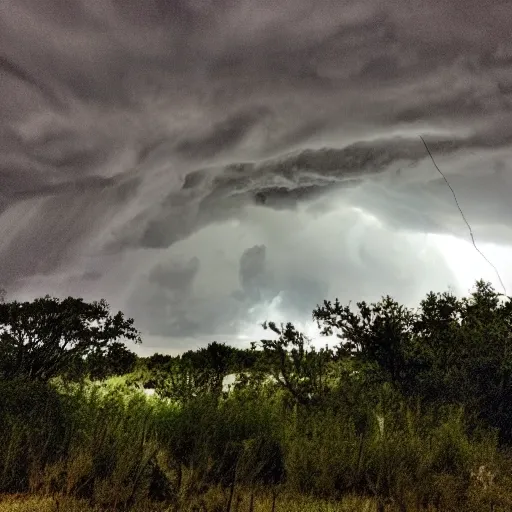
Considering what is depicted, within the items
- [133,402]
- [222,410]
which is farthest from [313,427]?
[133,402]

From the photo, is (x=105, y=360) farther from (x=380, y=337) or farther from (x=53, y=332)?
(x=380, y=337)

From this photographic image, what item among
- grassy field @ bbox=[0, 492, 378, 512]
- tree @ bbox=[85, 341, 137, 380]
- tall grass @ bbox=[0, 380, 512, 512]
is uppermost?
tree @ bbox=[85, 341, 137, 380]

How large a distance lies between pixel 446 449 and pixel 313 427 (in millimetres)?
2274

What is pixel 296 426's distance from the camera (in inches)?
312

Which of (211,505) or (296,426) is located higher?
(296,426)

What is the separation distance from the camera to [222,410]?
8797mm

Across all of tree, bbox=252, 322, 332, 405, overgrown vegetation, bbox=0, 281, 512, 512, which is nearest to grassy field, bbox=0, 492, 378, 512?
overgrown vegetation, bbox=0, 281, 512, 512

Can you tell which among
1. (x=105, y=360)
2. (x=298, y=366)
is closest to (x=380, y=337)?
(x=298, y=366)

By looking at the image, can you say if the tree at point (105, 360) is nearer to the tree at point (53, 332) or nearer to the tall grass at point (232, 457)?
the tree at point (53, 332)

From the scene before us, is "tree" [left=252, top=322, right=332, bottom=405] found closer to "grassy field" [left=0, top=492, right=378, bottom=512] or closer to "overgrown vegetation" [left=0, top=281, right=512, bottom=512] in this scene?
"overgrown vegetation" [left=0, top=281, right=512, bottom=512]

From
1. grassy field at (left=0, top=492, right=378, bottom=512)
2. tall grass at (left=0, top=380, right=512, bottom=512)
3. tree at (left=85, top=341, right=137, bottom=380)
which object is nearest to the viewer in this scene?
grassy field at (left=0, top=492, right=378, bottom=512)

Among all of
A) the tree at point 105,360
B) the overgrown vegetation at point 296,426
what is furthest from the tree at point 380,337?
the tree at point 105,360

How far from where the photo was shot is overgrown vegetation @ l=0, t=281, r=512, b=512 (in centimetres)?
602

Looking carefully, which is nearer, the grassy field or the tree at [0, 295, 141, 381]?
the grassy field
